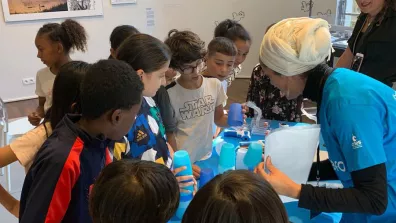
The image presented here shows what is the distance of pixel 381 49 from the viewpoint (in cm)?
197

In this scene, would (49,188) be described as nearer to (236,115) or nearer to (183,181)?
(183,181)

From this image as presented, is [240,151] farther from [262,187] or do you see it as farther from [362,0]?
[362,0]

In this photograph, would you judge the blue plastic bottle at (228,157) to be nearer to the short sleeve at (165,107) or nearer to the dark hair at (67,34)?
the short sleeve at (165,107)

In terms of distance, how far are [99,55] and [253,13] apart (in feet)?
7.38

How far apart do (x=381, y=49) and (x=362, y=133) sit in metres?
1.25

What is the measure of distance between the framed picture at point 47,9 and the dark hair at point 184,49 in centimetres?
330

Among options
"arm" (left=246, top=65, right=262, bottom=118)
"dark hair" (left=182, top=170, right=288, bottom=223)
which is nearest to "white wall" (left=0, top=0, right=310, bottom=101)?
"arm" (left=246, top=65, right=262, bottom=118)

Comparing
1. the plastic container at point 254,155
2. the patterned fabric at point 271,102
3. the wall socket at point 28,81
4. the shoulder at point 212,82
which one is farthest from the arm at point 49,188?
the wall socket at point 28,81

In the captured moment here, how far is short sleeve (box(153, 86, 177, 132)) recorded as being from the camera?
159 centimetres

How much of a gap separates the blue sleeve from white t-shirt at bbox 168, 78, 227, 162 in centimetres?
85

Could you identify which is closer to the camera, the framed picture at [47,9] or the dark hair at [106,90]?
the dark hair at [106,90]

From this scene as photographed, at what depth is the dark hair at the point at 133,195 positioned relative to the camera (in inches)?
27.4

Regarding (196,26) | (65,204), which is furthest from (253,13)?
(65,204)

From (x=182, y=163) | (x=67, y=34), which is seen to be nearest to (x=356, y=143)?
(x=182, y=163)
